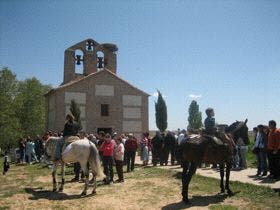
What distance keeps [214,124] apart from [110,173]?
543 cm

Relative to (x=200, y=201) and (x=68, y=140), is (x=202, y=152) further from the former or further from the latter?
(x=68, y=140)

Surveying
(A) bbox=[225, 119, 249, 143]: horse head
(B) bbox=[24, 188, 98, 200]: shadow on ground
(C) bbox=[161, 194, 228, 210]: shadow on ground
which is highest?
(A) bbox=[225, 119, 249, 143]: horse head

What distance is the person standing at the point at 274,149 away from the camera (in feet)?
40.3

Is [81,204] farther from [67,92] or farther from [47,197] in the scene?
[67,92]

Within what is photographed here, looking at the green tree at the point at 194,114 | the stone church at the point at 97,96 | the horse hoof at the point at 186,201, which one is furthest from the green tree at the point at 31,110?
the horse hoof at the point at 186,201

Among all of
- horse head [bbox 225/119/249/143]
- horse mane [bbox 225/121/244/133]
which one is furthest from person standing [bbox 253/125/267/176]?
horse mane [bbox 225/121/244/133]

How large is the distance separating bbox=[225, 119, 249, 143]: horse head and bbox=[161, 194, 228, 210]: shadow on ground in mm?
3020

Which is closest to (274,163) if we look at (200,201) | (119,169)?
(200,201)

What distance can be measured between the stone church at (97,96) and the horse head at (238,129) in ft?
82.5

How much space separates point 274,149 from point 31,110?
46206 millimetres

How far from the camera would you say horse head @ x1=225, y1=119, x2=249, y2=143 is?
12.5 metres

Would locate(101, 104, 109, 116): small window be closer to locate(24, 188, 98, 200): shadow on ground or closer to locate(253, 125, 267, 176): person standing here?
locate(253, 125, 267, 176): person standing

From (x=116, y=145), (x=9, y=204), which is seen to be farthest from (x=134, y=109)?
(x=9, y=204)

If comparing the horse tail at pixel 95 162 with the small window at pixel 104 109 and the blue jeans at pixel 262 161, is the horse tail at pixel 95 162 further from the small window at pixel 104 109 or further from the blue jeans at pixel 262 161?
the small window at pixel 104 109
